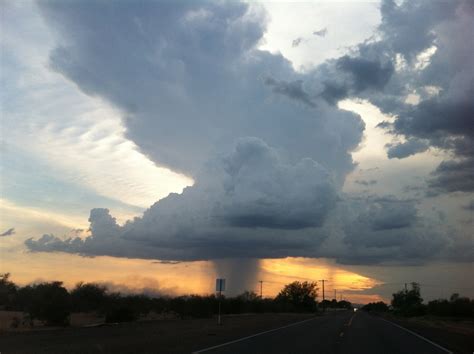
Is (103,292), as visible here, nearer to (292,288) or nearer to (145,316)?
(145,316)

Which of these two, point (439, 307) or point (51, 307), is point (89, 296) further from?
point (439, 307)

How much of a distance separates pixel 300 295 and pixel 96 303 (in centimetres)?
9566

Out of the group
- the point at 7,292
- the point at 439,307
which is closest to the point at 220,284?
the point at 7,292

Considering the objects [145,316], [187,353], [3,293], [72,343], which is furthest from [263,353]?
[3,293]

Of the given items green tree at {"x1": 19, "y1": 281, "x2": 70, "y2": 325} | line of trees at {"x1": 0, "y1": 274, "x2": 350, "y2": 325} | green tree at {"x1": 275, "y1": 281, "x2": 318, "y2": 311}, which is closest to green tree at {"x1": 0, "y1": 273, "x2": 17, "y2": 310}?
line of trees at {"x1": 0, "y1": 274, "x2": 350, "y2": 325}

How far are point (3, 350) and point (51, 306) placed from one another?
1980 cm

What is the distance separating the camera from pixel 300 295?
5669 inches

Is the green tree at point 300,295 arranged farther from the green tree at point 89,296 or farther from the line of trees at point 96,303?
the green tree at point 89,296

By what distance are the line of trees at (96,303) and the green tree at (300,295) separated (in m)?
45.2

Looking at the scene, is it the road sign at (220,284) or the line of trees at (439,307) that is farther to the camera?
the line of trees at (439,307)

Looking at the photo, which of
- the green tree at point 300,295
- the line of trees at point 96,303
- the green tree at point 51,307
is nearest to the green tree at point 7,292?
the line of trees at point 96,303

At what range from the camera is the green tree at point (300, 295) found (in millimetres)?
141500

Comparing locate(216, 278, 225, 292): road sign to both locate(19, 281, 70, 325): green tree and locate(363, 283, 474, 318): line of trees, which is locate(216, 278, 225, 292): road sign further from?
locate(363, 283, 474, 318): line of trees

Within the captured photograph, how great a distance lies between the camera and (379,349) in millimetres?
22719
